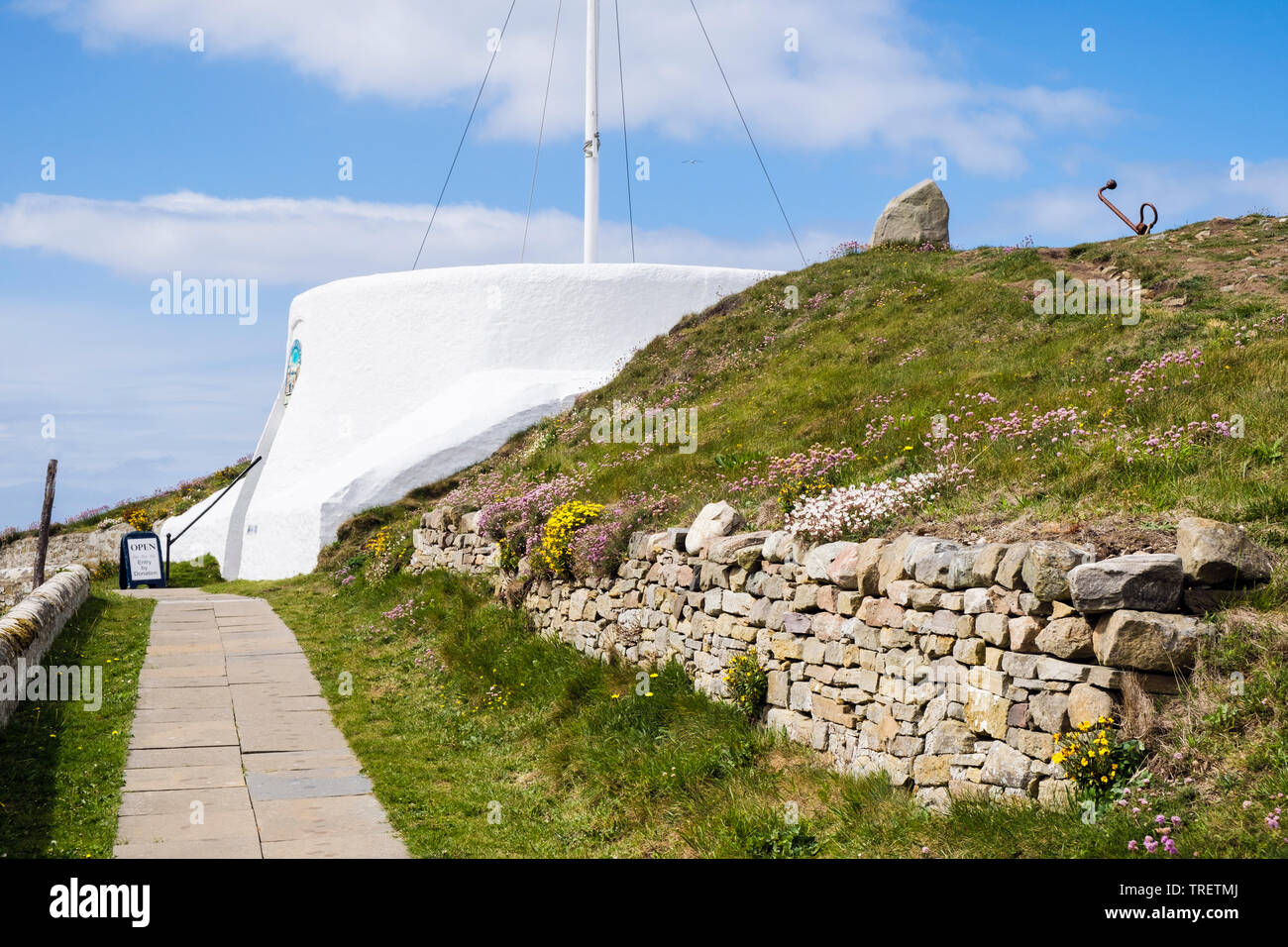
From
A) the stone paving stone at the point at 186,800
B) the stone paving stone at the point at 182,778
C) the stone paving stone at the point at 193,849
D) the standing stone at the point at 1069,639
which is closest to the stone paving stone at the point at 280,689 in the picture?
the stone paving stone at the point at 182,778

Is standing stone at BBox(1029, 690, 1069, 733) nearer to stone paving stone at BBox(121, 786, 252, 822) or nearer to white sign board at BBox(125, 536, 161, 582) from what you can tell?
stone paving stone at BBox(121, 786, 252, 822)

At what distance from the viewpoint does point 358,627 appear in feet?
43.4

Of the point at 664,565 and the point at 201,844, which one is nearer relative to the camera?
the point at 201,844

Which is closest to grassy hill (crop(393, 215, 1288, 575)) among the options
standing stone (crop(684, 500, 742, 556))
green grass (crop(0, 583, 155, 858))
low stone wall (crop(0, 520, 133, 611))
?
standing stone (crop(684, 500, 742, 556))

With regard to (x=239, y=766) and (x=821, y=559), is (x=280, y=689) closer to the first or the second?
(x=239, y=766)

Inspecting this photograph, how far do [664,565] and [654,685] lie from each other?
118 centimetres

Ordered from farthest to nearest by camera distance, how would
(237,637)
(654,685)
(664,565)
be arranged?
(237,637) < (664,565) < (654,685)

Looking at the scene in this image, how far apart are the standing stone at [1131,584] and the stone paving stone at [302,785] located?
5314mm

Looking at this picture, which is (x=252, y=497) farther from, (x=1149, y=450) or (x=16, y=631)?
(x=1149, y=450)

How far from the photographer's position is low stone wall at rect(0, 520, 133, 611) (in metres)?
26.5

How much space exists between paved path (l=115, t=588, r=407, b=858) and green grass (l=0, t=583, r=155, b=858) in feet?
0.46

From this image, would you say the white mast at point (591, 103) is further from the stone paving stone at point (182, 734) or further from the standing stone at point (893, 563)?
the standing stone at point (893, 563)

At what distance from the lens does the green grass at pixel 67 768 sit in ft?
20.3

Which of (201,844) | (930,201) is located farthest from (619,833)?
(930,201)
